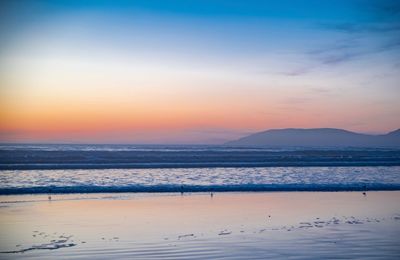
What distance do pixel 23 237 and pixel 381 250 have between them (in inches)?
329

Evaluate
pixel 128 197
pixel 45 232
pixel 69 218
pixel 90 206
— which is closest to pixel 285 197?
pixel 128 197

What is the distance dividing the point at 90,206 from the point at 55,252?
6878 mm

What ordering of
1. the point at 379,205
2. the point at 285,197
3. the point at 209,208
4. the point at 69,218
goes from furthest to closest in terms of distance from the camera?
the point at 285,197
the point at 379,205
the point at 209,208
the point at 69,218

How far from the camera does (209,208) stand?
1533 cm

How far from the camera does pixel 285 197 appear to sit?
61.2ft

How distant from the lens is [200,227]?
1184 cm

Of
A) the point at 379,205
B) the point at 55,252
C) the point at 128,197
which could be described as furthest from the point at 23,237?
the point at 379,205

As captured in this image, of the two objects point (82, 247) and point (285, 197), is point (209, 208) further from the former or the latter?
point (82, 247)

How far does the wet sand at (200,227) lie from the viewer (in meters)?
9.24

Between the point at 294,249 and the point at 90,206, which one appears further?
the point at 90,206

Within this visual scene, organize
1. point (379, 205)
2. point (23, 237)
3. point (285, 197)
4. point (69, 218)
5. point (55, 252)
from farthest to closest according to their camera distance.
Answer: point (285, 197) → point (379, 205) → point (69, 218) → point (23, 237) → point (55, 252)

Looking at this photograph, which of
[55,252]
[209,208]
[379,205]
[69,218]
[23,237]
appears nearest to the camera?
[55,252]

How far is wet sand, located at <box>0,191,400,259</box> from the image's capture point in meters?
9.24

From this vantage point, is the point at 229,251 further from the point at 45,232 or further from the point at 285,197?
the point at 285,197
